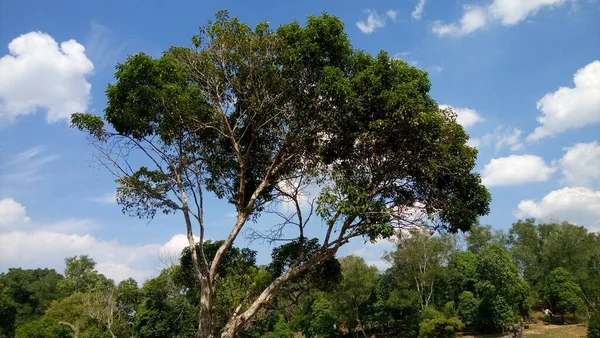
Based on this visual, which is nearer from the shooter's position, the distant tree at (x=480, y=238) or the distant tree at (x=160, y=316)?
the distant tree at (x=160, y=316)

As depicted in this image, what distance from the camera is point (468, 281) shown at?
4769 centimetres

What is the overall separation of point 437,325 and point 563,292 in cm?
1328

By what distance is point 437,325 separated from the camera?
143 ft

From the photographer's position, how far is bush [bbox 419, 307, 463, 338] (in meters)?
42.5

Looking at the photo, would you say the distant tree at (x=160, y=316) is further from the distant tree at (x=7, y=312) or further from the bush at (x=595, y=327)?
the distant tree at (x=7, y=312)

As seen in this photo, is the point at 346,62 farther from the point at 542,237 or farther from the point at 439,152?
the point at 542,237

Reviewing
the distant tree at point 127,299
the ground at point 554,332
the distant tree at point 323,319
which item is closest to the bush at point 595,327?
the ground at point 554,332

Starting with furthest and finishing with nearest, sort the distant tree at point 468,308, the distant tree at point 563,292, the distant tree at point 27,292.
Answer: the distant tree at point 27,292 → the distant tree at point 468,308 → the distant tree at point 563,292

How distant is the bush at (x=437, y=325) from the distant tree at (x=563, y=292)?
34.4ft

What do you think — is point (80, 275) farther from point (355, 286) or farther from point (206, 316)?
point (206, 316)

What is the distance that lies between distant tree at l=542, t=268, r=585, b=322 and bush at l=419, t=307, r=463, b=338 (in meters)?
10.5

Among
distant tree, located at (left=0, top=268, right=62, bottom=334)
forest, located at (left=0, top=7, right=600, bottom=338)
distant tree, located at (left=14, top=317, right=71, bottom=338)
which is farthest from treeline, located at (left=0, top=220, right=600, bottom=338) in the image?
forest, located at (left=0, top=7, right=600, bottom=338)

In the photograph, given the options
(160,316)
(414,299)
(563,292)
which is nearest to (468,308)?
(414,299)

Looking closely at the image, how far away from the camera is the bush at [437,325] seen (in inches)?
1672
